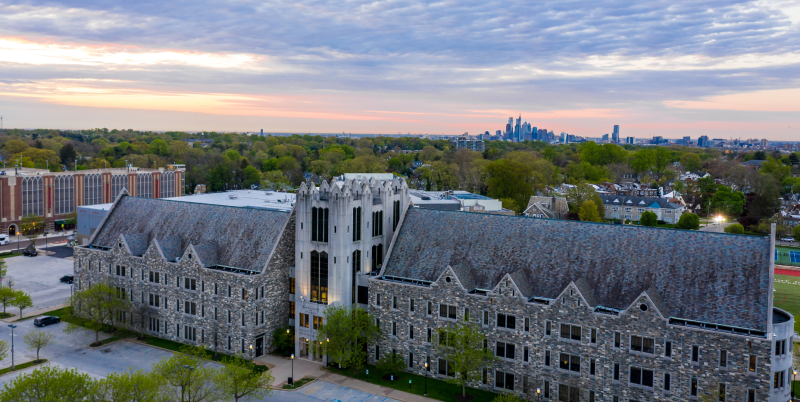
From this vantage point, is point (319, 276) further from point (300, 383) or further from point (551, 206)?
point (551, 206)

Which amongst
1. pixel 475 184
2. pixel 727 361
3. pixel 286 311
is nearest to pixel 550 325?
pixel 727 361

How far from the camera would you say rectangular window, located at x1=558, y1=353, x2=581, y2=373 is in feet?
151

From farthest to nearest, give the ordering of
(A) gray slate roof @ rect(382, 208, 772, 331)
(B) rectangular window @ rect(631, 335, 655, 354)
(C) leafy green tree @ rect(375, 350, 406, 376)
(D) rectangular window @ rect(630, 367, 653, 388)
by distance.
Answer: (C) leafy green tree @ rect(375, 350, 406, 376) < (D) rectangular window @ rect(630, 367, 653, 388) < (B) rectangular window @ rect(631, 335, 655, 354) < (A) gray slate roof @ rect(382, 208, 772, 331)

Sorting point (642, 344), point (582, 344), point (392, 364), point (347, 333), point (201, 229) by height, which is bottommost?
point (392, 364)

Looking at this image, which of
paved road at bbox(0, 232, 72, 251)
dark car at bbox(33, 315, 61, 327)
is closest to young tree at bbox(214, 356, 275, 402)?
dark car at bbox(33, 315, 61, 327)

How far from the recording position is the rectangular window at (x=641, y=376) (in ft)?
143

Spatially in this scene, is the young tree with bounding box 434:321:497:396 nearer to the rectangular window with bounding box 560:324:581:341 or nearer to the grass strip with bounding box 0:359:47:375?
the rectangular window with bounding box 560:324:581:341

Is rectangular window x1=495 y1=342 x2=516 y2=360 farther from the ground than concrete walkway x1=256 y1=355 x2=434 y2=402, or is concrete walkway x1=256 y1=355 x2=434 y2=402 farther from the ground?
rectangular window x1=495 y1=342 x2=516 y2=360

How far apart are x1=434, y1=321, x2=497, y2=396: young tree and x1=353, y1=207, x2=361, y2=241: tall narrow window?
12.5 meters

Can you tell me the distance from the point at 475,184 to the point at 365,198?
13036 cm

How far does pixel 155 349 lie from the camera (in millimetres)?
60125

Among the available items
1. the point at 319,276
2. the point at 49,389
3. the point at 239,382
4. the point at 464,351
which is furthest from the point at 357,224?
the point at 49,389

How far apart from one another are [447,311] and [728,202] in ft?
443

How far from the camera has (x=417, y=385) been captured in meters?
51.5
